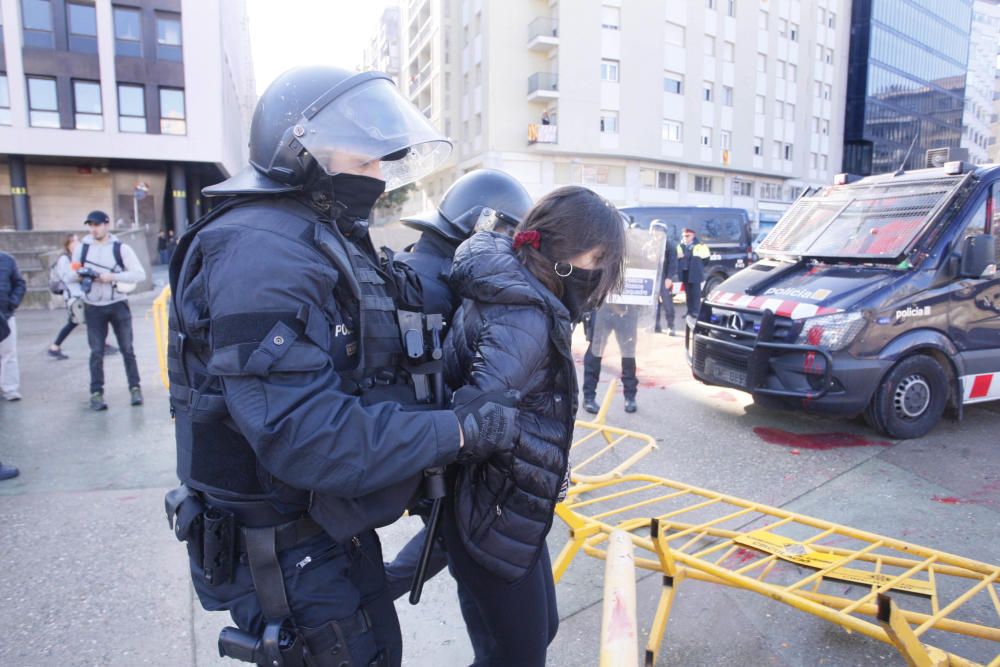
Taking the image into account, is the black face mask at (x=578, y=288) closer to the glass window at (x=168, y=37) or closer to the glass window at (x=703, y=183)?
the glass window at (x=168, y=37)

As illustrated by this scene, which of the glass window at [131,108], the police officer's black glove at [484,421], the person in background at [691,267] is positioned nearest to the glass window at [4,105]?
the glass window at [131,108]

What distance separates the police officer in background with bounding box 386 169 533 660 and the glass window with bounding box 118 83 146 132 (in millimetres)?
28797

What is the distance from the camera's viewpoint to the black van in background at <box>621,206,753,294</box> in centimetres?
1484

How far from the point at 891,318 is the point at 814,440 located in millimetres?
1094

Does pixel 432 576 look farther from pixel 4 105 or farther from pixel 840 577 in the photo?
pixel 4 105

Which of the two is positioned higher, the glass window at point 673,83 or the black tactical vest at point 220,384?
the glass window at point 673,83

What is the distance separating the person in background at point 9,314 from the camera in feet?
18.6

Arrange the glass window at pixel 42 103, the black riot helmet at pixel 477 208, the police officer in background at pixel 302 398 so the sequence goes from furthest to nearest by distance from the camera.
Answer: the glass window at pixel 42 103, the black riot helmet at pixel 477 208, the police officer in background at pixel 302 398

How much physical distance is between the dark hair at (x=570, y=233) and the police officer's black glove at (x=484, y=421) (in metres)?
0.48

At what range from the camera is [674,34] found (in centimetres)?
3509

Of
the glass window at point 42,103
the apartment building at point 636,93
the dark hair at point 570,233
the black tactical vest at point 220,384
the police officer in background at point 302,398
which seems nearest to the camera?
Result: the police officer in background at point 302,398

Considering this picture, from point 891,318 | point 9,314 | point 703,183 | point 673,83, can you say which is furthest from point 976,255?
point 703,183

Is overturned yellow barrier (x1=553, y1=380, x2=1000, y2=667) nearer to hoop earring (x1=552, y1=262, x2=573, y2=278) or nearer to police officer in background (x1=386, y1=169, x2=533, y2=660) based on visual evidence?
police officer in background (x1=386, y1=169, x2=533, y2=660)

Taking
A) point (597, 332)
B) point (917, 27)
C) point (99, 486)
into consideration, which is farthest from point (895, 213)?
point (917, 27)
